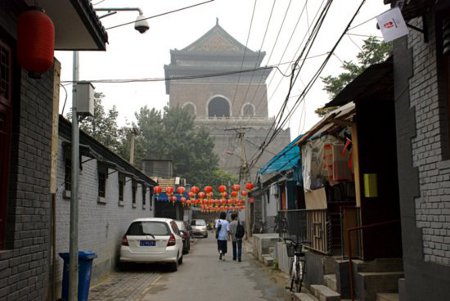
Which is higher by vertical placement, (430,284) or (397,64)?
(397,64)

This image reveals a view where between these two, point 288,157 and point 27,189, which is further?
point 288,157

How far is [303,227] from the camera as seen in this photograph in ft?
37.5

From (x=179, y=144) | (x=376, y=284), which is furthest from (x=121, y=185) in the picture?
(x=179, y=144)

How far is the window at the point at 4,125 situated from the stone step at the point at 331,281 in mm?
5583

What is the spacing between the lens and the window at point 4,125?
4883 millimetres

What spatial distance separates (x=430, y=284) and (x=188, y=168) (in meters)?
48.5

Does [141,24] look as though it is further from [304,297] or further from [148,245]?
[148,245]

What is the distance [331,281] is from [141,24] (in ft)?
20.7

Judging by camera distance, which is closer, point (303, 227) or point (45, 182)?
point (45, 182)

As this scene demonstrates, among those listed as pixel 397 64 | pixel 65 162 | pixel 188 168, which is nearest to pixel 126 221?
pixel 65 162

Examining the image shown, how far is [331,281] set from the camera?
8.59 metres

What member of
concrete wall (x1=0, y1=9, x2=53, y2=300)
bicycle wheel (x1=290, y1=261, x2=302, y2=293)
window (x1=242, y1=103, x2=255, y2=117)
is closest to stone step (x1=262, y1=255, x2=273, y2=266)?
bicycle wheel (x1=290, y1=261, x2=302, y2=293)

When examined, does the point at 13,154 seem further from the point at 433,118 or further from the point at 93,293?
the point at 93,293

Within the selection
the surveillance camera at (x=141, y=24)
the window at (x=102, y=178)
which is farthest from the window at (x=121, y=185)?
the surveillance camera at (x=141, y=24)
